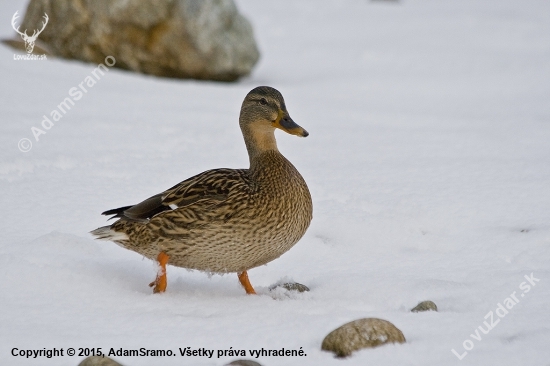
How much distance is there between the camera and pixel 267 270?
14.9ft

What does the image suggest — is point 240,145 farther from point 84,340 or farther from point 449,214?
point 84,340

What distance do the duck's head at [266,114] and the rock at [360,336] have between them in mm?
1300

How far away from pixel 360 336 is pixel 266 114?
60.9 inches

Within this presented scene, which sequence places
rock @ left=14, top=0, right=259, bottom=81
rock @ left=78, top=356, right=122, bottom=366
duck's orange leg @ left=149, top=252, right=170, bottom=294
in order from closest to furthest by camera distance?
rock @ left=78, top=356, right=122, bottom=366 → duck's orange leg @ left=149, top=252, right=170, bottom=294 → rock @ left=14, top=0, right=259, bottom=81

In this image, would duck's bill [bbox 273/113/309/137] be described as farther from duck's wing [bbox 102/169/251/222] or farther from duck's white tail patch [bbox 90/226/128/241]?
duck's white tail patch [bbox 90/226/128/241]

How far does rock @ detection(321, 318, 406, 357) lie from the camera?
3.11 m

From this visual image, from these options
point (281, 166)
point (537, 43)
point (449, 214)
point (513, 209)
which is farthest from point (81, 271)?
point (537, 43)

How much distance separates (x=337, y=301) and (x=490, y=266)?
1022mm

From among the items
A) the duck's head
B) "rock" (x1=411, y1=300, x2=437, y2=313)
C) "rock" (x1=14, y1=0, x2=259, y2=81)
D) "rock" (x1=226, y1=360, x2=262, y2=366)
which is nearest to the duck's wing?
the duck's head

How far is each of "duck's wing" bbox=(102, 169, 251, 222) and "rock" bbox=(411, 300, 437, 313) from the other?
3.41ft

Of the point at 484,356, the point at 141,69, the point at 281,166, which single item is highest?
the point at 141,69

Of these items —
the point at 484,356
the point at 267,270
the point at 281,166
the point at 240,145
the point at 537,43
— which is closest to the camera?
the point at 484,356

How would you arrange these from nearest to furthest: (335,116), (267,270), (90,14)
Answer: (267,270), (335,116), (90,14)

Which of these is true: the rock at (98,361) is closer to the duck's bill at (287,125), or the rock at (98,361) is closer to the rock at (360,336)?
the rock at (360,336)
